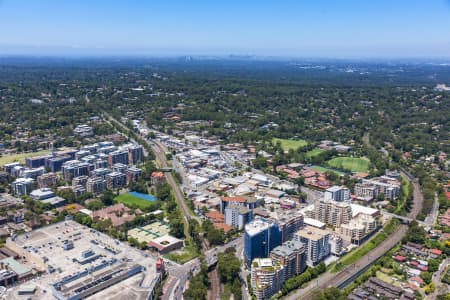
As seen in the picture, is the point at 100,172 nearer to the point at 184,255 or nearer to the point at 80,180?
the point at 80,180

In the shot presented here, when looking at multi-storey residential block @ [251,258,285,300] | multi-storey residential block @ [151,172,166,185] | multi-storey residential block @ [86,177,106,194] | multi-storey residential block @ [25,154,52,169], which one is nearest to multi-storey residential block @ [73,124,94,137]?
multi-storey residential block @ [25,154,52,169]

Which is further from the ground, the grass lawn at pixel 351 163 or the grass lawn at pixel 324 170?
the grass lawn at pixel 351 163

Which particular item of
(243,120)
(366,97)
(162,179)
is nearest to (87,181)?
(162,179)

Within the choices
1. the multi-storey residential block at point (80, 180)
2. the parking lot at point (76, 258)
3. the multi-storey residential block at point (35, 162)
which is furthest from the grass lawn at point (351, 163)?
the multi-storey residential block at point (35, 162)

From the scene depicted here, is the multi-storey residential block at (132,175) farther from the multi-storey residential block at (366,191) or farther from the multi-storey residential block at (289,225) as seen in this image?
the multi-storey residential block at (366,191)

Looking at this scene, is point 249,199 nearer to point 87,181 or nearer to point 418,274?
point 418,274
